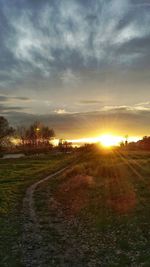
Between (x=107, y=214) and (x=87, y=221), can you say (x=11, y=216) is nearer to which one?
(x=87, y=221)

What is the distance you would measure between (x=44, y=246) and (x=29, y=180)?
37746 mm

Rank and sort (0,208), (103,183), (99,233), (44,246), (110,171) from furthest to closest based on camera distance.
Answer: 1. (110,171)
2. (103,183)
3. (0,208)
4. (99,233)
5. (44,246)

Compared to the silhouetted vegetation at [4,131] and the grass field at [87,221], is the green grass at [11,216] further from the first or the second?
the silhouetted vegetation at [4,131]

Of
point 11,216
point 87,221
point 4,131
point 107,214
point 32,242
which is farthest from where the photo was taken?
point 4,131

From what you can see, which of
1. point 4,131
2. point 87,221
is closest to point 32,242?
point 87,221

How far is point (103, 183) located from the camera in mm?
48906

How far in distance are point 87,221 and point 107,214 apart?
2500mm

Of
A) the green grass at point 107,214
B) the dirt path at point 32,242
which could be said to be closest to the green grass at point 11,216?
the dirt path at point 32,242

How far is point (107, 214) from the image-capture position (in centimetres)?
3244

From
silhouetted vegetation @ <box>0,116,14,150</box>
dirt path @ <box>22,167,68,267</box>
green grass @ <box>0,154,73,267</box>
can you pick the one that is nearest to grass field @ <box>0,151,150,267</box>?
green grass @ <box>0,154,73,267</box>

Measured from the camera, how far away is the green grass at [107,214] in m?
22.7

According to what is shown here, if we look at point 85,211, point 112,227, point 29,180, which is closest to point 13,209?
point 85,211

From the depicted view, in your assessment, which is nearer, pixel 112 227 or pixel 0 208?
pixel 112 227

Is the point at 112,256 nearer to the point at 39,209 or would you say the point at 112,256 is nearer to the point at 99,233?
the point at 99,233
